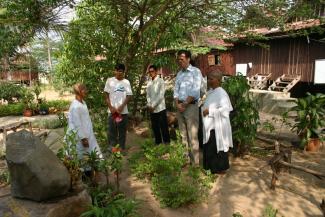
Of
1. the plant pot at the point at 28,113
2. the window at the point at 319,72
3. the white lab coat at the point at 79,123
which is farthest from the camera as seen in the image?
the plant pot at the point at 28,113

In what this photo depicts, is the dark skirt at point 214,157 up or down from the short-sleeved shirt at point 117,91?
down

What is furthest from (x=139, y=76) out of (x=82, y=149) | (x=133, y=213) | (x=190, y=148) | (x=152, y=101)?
(x=133, y=213)

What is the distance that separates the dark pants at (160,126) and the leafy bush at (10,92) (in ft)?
40.6

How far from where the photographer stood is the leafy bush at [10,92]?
1678 cm

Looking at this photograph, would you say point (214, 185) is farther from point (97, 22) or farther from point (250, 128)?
point (97, 22)

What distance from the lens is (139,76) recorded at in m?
9.14

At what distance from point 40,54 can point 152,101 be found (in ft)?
177

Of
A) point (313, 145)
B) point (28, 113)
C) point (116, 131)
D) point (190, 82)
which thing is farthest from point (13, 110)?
point (313, 145)

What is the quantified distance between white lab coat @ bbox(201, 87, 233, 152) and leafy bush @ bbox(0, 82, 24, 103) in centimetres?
1427

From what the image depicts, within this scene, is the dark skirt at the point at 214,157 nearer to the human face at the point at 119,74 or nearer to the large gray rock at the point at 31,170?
the human face at the point at 119,74

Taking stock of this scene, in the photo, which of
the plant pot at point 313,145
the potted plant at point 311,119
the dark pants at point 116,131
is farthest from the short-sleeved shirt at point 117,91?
the plant pot at point 313,145

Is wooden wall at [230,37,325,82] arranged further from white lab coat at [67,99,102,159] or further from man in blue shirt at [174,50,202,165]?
white lab coat at [67,99,102,159]

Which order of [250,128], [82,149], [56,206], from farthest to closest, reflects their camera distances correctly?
1. [250,128]
2. [82,149]
3. [56,206]

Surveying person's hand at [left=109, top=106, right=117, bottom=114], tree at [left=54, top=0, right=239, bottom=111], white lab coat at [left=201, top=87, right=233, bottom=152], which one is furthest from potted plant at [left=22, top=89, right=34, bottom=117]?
white lab coat at [left=201, top=87, right=233, bottom=152]
